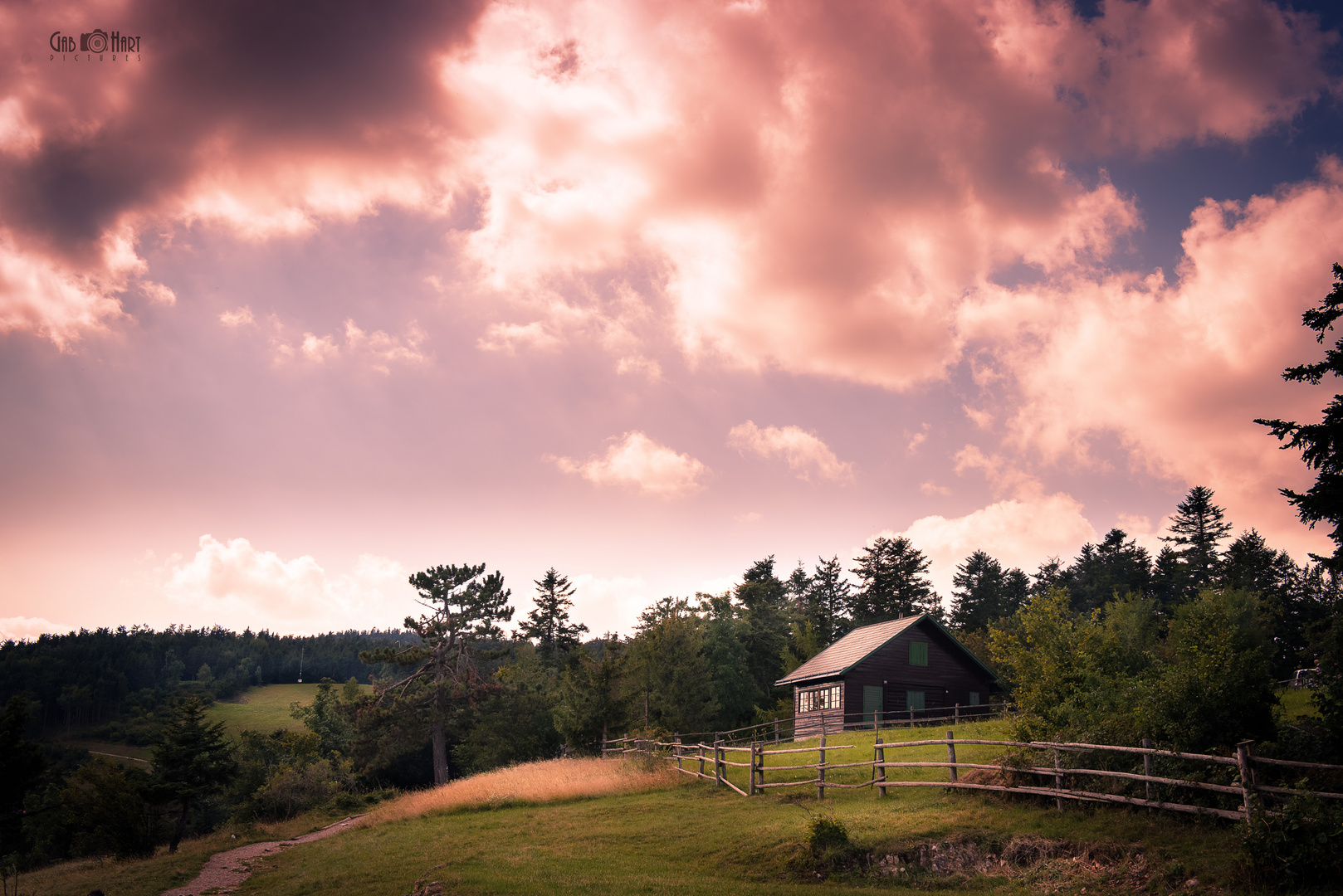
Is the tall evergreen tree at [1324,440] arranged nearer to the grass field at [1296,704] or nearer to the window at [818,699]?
the grass field at [1296,704]

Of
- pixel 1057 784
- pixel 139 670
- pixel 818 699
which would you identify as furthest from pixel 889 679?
pixel 139 670

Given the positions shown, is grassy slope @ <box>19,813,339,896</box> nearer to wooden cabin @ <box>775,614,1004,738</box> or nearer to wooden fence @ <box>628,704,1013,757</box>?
wooden fence @ <box>628,704,1013,757</box>

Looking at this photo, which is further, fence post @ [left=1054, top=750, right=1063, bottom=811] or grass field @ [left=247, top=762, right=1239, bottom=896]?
fence post @ [left=1054, top=750, right=1063, bottom=811]

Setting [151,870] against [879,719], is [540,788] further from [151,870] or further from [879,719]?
[879,719]

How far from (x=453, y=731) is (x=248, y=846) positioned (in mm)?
31943

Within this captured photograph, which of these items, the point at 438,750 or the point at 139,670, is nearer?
the point at 438,750

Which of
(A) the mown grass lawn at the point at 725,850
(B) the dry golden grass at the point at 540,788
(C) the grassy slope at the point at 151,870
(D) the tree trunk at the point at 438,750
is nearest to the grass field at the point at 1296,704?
(A) the mown grass lawn at the point at 725,850

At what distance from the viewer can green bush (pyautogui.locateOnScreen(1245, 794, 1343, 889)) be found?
10344 mm

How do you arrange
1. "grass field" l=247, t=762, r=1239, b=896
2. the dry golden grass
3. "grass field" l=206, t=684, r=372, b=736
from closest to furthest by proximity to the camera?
"grass field" l=247, t=762, r=1239, b=896 → the dry golden grass → "grass field" l=206, t=684, r=372, b=736

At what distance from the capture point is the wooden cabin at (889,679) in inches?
1670

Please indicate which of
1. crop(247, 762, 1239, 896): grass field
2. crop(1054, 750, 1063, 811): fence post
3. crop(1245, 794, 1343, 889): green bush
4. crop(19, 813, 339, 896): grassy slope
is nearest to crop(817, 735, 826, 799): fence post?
crop(247, 762, 1239, 896): grass field

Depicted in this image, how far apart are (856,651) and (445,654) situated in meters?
31.2

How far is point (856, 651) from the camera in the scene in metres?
44.4

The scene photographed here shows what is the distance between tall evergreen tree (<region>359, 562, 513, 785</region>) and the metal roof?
928 inches
